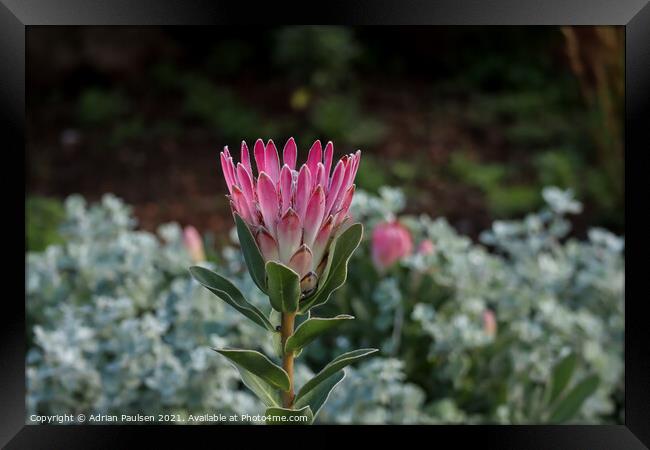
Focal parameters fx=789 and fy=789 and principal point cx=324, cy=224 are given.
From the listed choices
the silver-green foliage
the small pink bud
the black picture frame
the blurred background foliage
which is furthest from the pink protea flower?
the blurred background foliage

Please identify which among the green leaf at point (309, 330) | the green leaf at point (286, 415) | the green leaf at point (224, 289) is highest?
the green leaf at point (224, 289)

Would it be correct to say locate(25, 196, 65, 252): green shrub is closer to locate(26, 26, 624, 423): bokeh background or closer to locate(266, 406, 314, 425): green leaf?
locate(26, 26, 624, 423): bokeh background

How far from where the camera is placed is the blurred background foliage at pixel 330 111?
2.84 m

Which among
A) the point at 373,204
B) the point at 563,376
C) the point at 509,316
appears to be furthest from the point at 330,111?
the point at 563,376

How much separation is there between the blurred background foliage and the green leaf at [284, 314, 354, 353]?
6.95 feet

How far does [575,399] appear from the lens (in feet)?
4.10

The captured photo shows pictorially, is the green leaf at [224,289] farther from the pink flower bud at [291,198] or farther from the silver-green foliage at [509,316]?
the silver-green foliage at [509,316]
